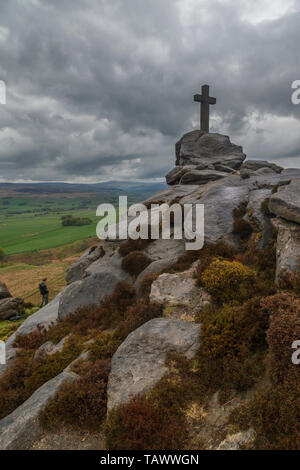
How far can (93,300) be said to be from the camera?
13.7m

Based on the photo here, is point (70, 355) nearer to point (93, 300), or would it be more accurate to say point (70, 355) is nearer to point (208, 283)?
point (93, 300)

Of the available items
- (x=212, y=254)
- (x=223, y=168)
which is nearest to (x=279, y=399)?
(x=212, y=254)

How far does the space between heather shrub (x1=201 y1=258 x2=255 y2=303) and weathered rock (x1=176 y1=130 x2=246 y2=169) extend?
23.9 m

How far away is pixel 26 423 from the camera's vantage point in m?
6.38

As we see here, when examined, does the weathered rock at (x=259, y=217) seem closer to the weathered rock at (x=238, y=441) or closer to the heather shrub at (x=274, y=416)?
the heather shrub at (x=274, y=416)

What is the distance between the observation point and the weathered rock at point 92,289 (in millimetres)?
13789

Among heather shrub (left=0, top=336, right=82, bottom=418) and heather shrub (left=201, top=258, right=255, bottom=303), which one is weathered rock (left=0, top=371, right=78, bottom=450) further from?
heather shrub (left=201, top=258, right=255, bottom=303)

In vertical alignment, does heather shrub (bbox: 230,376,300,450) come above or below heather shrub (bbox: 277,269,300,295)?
below

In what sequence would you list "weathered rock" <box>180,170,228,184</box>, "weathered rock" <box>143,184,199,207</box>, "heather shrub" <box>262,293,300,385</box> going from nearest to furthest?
"heather shrub" <box>262,293,300,385</box> < "weathered rock" <box>143,184,199,207</box> < "weathered rock" <box>180,170,228,184</box>

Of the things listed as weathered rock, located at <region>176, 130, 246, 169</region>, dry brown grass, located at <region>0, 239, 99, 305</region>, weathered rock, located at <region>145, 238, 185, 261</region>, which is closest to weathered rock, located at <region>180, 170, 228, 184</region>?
weathered rock, located at <region>176, 130, 246, 169</region>

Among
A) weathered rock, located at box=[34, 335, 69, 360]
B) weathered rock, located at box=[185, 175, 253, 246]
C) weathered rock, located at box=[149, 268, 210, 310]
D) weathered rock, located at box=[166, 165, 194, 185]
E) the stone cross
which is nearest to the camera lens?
weathered rock, located at box=[149, 268, 210, 310]

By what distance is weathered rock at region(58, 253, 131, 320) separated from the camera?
543 inches
